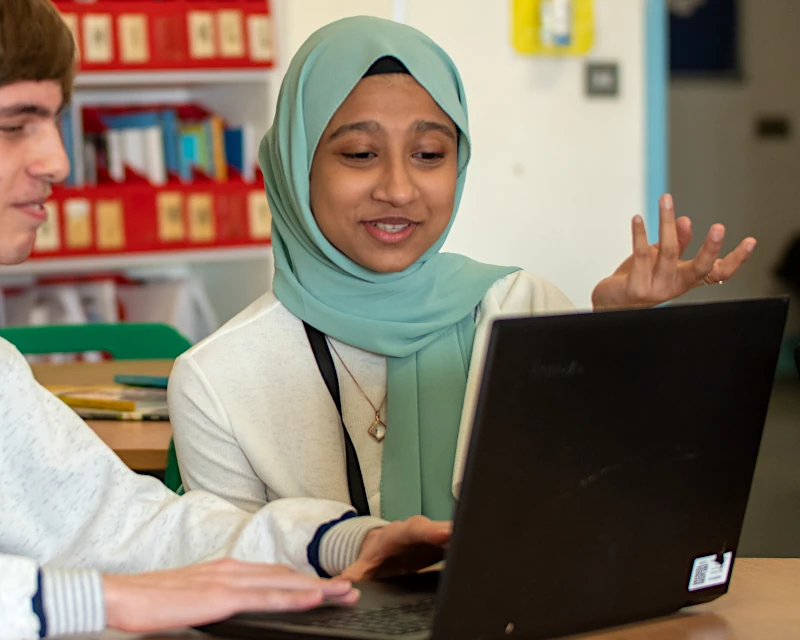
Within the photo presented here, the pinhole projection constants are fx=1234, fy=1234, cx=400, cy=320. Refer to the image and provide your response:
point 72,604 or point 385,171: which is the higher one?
point 385,171

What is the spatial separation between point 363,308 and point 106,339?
104 cm

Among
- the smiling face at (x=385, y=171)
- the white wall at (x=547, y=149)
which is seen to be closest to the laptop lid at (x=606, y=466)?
the smiling face at (x=385, y=171)

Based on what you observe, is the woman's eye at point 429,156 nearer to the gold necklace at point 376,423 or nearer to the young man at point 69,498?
the gold necklace at point 376,423

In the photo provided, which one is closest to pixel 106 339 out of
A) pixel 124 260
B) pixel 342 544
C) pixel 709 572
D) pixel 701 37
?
pixel 124 260

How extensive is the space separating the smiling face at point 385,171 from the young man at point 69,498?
400mm

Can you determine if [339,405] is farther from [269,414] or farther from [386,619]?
[386,619]

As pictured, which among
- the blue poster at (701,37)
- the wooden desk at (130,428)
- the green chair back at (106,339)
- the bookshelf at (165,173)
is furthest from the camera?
the blue poster at (701,37)

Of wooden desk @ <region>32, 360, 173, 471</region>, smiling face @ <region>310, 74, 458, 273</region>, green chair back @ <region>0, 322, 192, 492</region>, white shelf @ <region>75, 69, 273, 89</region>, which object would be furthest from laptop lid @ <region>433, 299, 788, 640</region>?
white shelf @ <region>75, 69, 273, 89</region>

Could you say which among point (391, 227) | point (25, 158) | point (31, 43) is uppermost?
point (31, 43)

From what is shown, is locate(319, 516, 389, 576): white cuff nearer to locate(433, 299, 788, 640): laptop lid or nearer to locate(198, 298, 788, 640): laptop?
locate(198, 298, 788, 640): laptop

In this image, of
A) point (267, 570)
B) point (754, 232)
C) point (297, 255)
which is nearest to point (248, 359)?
point (297, 255)

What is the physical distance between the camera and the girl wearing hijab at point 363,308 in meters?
1.49

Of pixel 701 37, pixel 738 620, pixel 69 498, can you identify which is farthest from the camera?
pixel 701 37

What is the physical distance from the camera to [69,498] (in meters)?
1.21
